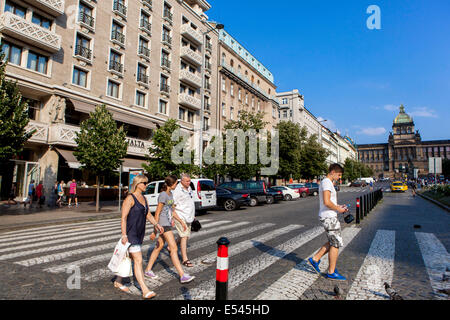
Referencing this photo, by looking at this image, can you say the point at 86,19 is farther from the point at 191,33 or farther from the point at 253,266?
the point at 253,266

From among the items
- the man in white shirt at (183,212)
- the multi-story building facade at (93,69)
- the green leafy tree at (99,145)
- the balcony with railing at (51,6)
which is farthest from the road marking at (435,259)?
the balcony with railing at (51,6)

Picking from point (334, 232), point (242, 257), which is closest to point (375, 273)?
point (334, 232)

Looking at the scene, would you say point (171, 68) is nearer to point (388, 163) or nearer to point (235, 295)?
point (235, 295)

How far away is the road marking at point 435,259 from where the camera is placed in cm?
427

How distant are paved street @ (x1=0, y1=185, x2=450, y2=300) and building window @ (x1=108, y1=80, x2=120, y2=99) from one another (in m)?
16.5

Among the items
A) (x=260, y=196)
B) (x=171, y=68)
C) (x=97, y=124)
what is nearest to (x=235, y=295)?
(x=97, y=124)

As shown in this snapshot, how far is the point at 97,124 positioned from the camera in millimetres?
15945

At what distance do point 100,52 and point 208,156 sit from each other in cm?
1217

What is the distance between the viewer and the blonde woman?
153 inches

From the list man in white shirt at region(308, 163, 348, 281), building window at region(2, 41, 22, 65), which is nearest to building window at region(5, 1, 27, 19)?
building window at region(2, 41, 22, 65)

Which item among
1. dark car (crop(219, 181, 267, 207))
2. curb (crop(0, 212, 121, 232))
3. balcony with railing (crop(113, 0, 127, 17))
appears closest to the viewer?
curb (crop(0, 212, 121, 232))

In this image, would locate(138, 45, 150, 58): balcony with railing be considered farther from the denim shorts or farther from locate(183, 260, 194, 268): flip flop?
the denim shorts

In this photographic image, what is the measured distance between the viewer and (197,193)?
1351 cm
